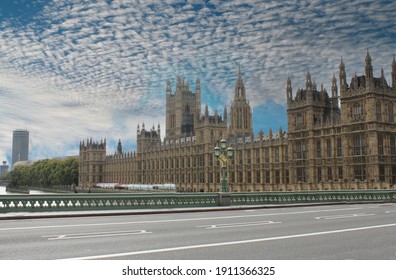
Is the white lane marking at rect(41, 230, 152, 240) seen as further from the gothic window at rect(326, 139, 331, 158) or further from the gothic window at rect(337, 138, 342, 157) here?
the gothic window at rect(326, 139, 331, 158)

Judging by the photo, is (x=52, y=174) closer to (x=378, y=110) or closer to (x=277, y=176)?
(x=277, y=176)

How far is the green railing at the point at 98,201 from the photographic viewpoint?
2415cm

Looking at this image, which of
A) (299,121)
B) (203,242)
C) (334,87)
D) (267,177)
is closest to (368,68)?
(334,87)

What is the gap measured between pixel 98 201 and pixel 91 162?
139m

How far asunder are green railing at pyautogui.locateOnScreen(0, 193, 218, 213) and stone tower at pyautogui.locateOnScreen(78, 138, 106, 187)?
135 metres

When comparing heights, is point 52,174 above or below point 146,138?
below

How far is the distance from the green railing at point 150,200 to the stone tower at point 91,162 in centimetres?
13138

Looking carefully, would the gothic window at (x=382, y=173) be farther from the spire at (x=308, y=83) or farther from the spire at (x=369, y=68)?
the spire at (x=308, y=83)

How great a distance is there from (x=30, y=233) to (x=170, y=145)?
103144 millimetres

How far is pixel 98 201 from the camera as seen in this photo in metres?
26.6

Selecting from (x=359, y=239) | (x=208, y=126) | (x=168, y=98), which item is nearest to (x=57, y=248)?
(x=359, y=239)

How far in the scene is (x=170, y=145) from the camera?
11838 centimetres

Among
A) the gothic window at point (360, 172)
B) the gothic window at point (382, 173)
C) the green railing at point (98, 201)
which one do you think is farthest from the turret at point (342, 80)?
the green railing at point (98, 201)
